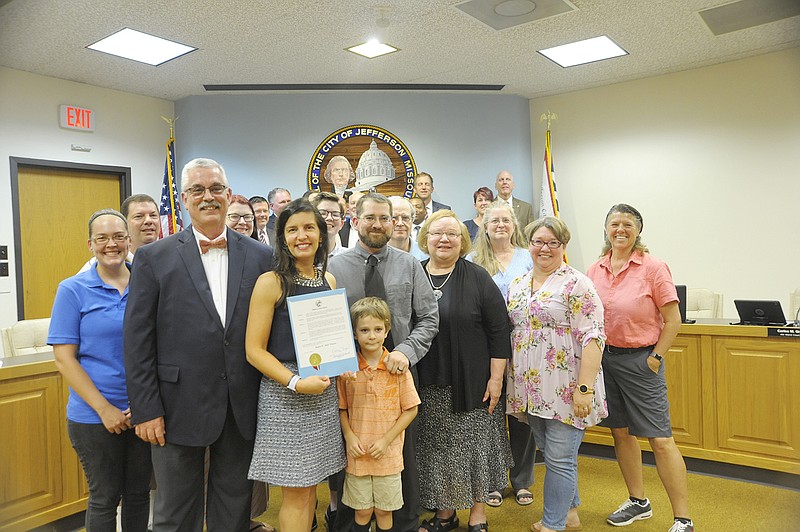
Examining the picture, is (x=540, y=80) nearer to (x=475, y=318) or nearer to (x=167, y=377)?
(x=475, y=318)

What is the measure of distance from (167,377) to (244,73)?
14.5 feet

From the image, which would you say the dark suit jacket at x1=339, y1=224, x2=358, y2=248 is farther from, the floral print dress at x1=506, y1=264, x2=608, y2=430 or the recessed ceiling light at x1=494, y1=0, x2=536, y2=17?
the recessed ceiling light at x1=494, y1=0, x2=536, y2=17

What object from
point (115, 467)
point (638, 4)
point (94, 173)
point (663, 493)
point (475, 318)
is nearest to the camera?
point (115, 467)

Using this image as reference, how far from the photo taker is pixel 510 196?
20.7ft

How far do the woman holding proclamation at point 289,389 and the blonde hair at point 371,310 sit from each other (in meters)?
0.22

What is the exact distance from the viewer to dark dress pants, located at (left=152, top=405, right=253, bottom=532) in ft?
6.39

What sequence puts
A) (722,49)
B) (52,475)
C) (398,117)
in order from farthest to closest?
(398,117), (722,49), (52,475)

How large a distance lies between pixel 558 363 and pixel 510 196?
398cm

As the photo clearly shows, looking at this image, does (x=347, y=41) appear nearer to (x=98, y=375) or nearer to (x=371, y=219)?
(x=371, y=219)

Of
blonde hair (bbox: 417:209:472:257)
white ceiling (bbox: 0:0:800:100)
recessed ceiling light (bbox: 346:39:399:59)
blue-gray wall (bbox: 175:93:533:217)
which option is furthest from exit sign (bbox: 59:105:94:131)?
blonde hair (bbox: 417:209:472:257)

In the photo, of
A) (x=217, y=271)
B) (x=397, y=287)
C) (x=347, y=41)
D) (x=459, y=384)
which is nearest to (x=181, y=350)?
(x=217, y=271)

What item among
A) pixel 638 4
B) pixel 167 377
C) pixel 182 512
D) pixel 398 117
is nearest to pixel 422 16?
pixel 638 4

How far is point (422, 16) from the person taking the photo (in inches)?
174

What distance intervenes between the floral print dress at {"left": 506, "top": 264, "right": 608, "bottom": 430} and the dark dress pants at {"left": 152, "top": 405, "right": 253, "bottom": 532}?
1.22 m
